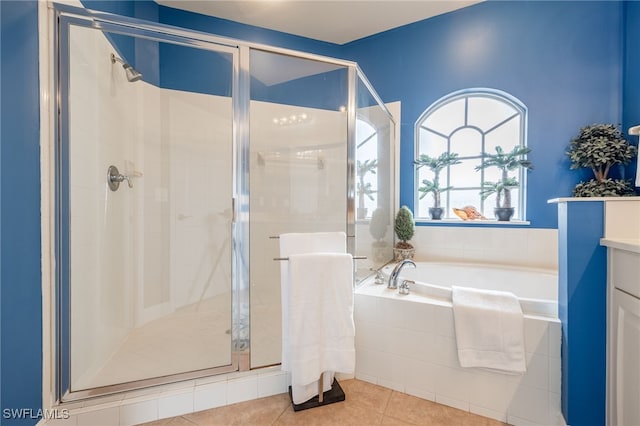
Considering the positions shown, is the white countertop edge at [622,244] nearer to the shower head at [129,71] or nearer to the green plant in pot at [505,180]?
the green plant in pot at [505,180]

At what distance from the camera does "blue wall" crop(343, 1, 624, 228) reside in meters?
2.10

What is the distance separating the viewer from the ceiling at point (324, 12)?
8.05 feet

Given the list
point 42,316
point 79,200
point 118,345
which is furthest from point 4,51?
point 118,345

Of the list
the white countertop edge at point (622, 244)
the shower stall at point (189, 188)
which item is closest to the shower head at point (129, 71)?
the shower stall at point (189, 188)

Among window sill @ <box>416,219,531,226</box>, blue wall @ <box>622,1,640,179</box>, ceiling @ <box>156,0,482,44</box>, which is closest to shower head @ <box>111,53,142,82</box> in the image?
ceiling @ <box>156,0,482,44</box>

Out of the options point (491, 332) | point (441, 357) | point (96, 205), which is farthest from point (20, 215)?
point (491, 332)

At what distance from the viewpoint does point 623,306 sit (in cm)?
108

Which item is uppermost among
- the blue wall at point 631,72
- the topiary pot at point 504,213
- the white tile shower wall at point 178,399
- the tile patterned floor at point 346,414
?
the blue wall at point 631,72

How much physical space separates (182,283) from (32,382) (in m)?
1.27

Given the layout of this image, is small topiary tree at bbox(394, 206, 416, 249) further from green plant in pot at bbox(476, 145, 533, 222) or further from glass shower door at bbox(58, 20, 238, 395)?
glass shower door at bbox(58, 20, 238, 395)

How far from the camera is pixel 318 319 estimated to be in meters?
1.41

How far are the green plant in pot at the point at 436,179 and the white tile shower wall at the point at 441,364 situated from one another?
1.30 meters

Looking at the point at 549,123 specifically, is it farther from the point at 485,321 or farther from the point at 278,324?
the point at 278,324

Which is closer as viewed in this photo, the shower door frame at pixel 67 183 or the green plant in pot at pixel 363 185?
the shower door frame at pixel 67 183
